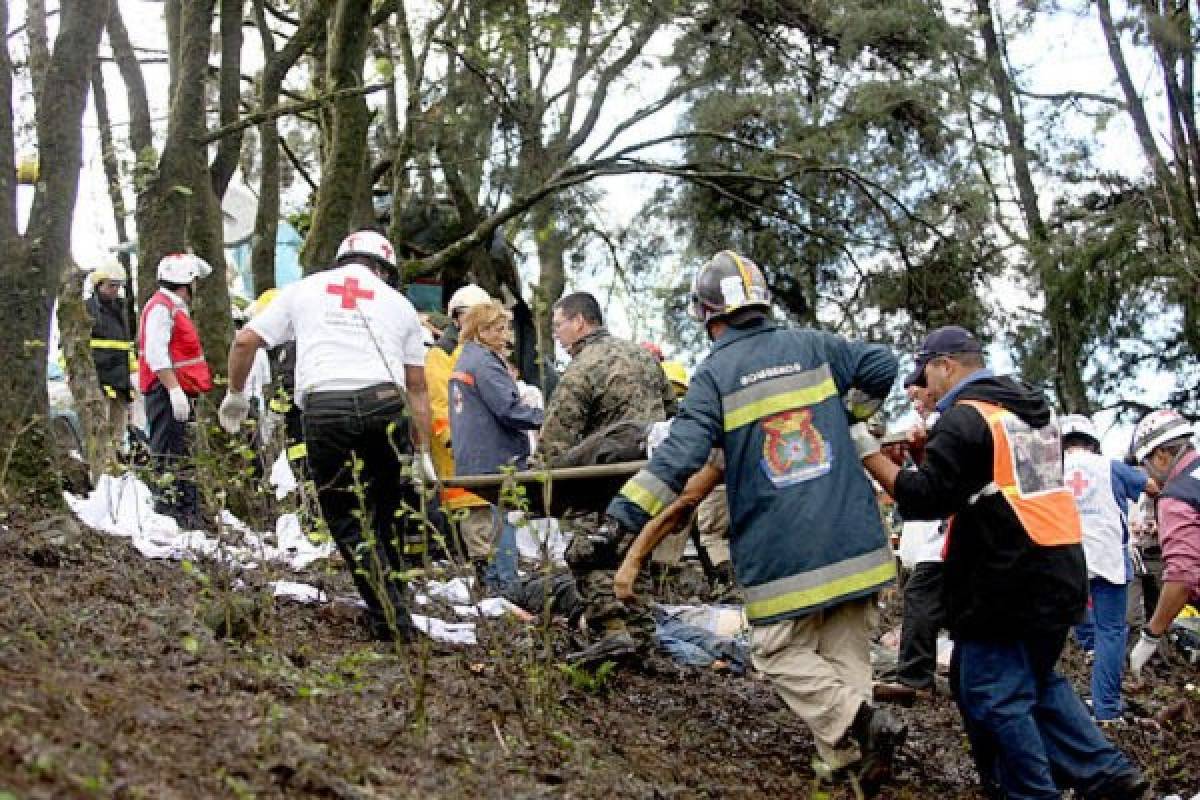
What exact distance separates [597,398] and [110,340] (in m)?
7.21

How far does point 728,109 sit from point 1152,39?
4452 mm

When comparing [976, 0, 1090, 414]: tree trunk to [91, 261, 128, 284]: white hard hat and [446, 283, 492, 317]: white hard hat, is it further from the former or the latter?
[91, 261, 128, 284]: white hard hat

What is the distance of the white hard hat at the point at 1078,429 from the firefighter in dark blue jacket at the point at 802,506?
384 centimetres

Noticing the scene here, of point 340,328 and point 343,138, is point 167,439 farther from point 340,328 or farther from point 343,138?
point 340,328

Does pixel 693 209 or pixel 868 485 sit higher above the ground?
pixel 693 209

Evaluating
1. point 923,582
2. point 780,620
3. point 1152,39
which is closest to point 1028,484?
point 780,620

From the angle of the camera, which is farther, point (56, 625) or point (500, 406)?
point (500, 406)

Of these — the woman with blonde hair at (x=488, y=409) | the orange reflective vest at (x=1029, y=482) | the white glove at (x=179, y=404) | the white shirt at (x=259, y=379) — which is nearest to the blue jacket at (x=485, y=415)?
the woman with blonde hair at (x=488, y=409)

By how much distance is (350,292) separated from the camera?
698 cm

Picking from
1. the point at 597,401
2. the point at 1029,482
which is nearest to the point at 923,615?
the point at 597,401

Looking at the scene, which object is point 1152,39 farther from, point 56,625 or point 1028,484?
point 56,625

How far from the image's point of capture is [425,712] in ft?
17.8

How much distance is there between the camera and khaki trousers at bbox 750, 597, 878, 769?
5.84 metres

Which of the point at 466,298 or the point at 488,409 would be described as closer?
the point at 488,409
